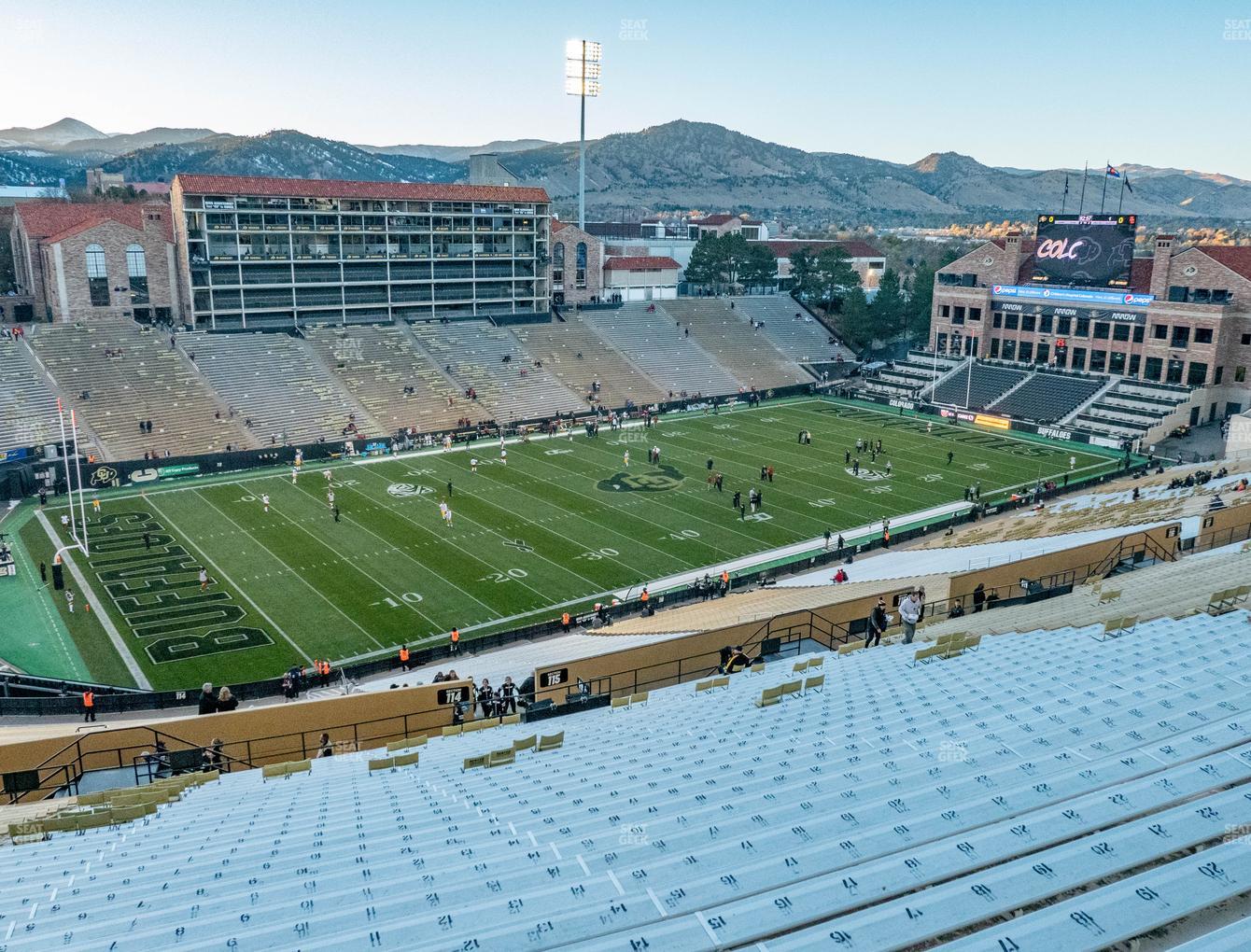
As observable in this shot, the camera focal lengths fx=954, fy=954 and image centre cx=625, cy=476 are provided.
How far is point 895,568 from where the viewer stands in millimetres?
29047

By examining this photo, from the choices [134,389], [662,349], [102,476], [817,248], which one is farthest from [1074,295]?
[102,476]

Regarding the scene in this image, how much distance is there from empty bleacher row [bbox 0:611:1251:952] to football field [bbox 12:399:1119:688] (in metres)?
16.3

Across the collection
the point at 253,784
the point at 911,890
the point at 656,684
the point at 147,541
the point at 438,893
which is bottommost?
the point at 147,541

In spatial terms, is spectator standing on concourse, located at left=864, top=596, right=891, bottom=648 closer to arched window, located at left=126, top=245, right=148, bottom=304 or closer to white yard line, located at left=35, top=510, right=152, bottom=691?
white yard line, located at left=35, top=510, right=152, bottom=691

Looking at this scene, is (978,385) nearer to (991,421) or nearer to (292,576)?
(991,421)

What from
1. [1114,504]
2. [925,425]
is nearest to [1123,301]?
[925,425]

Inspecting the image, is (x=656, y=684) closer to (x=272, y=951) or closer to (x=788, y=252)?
(x=272, y=951)

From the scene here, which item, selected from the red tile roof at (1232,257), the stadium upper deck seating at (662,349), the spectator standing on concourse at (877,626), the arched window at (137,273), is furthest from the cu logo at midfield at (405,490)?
the red tile roof at (1232,257)

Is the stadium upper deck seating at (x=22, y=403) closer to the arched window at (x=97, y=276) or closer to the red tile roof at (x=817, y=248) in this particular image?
the arched window at (x=97, y=276)

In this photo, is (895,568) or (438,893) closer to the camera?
(438,893)

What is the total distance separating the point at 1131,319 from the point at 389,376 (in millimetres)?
45856

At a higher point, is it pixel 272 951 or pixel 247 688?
pixel 272 951

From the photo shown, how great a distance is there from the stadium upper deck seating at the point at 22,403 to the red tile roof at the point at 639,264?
1681 inches

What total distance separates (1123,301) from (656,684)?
173ft
